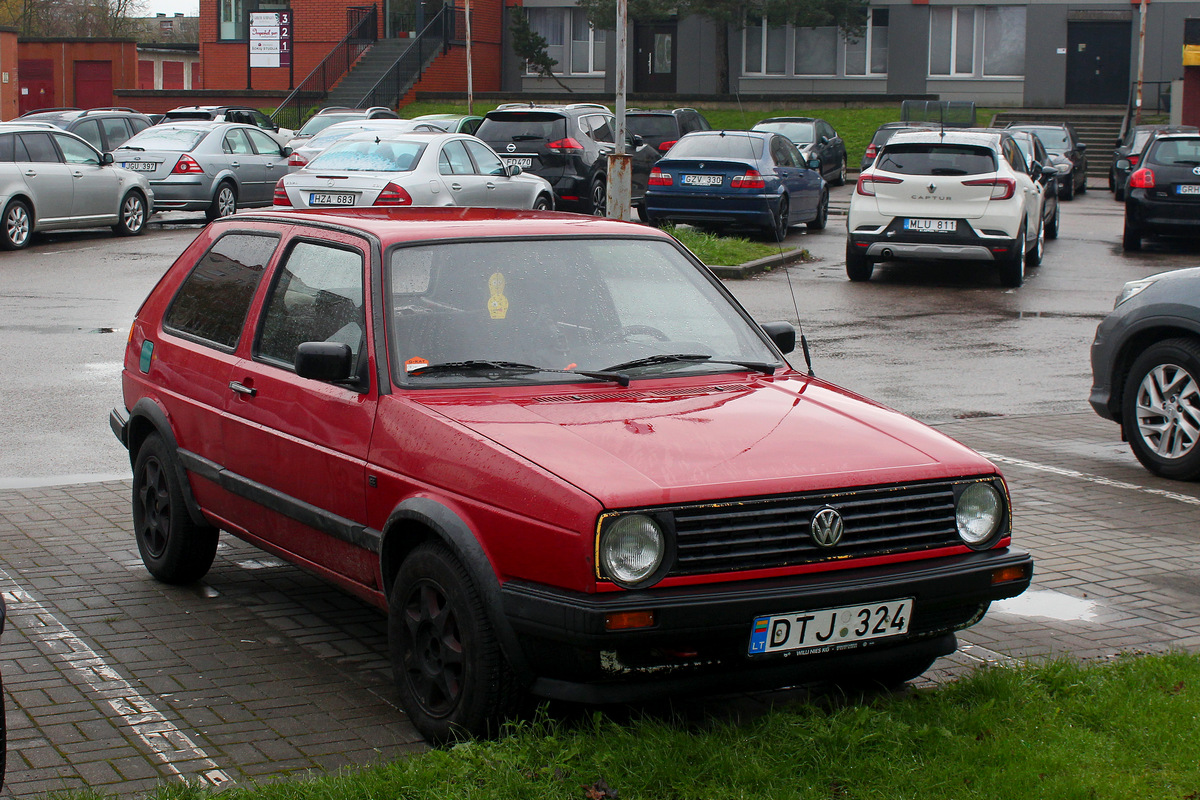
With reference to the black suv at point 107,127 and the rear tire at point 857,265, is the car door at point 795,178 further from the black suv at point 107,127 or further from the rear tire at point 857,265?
the black suv at point 107,127

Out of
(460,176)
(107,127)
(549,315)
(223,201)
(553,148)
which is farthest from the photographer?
(107,127)

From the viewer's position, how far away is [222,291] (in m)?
5.95

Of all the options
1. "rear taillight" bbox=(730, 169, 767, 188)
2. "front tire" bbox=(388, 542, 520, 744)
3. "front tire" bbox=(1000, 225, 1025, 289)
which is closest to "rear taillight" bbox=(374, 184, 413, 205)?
"rear taillight" bbox=(730, 169, 767, 188)

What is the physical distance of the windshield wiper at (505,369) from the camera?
4.73 metres

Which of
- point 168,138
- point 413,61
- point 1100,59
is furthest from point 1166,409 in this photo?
point 1100,59

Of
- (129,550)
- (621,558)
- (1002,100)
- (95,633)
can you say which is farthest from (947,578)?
(1002,100)

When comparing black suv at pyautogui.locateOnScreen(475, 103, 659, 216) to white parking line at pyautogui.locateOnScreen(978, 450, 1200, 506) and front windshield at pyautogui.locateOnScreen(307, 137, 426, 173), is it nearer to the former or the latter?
front windshield at pyautogui.locateOnScreen(307, 137, 426, 173)

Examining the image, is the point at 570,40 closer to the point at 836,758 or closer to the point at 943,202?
the point at 943,202

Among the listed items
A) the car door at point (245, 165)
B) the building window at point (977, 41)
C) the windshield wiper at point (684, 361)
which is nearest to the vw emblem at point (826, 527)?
the windshield wiper at point (684, 361)

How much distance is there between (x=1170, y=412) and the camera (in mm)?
8211

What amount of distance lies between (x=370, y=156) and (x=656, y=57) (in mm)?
36005

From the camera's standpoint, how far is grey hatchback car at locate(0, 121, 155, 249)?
1928cm

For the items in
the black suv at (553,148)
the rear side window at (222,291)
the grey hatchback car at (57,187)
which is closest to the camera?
the rear side window at (222,291)

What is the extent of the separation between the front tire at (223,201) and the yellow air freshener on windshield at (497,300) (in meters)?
19.2
